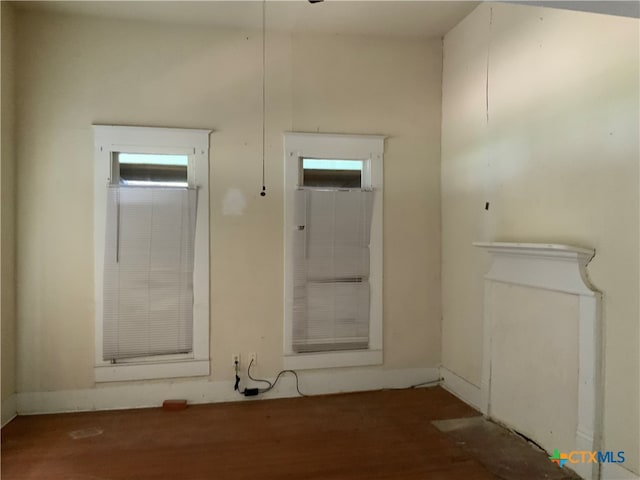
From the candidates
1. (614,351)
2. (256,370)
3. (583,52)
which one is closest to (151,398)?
(256,370)

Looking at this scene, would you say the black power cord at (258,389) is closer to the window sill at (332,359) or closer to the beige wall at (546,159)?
the window sill at (332,359)

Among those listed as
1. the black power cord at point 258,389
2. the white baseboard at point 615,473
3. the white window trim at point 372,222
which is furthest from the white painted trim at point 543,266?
the black power cord at point 258,389

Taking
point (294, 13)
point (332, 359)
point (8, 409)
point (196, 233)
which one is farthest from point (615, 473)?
point (8, 409)

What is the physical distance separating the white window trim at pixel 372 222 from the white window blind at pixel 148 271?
80cm

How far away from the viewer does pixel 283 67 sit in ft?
11.6

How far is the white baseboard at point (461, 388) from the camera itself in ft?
10.6

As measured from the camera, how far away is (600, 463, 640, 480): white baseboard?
2.01 meters

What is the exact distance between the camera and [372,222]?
365 centimetres

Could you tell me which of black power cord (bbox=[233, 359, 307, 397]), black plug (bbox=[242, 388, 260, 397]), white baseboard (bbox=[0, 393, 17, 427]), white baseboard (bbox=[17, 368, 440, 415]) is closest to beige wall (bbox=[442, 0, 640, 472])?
white baseboard (bbox=[17, 368, 440, 415])

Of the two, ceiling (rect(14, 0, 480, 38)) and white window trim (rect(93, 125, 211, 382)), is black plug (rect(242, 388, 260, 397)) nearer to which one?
white window trim (rect(93, 125, 211, 382))

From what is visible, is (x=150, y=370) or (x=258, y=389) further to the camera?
(x=258, y=389)

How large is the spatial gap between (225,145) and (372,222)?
4.74 feet

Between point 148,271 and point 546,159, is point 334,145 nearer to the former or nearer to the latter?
point 546,159

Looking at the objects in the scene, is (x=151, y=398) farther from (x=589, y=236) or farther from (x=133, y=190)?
(x=589, y=236)
